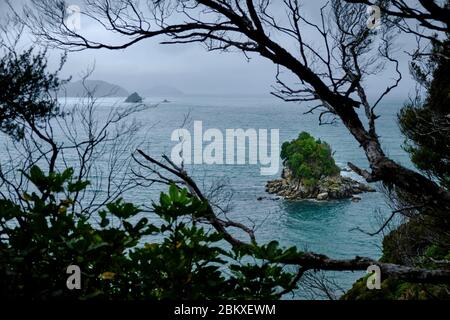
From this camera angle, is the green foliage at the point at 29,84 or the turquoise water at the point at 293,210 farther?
the turquoise water at the point at 293,210

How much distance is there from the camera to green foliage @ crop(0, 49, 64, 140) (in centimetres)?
592

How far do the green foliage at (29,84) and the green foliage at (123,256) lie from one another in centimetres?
476

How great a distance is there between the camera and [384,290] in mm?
11094

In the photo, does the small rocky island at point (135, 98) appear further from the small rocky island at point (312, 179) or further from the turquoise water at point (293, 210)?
the small rocky island at point (312, 179)

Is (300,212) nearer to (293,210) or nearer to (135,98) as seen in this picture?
(293,210)

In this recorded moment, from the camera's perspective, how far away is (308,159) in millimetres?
42469

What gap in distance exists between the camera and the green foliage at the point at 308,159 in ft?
131

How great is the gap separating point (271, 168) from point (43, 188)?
50.0 metres

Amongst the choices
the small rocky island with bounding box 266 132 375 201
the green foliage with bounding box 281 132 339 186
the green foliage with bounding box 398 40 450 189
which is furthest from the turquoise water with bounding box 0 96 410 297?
the green foliage with bounding box 398 40 450 189

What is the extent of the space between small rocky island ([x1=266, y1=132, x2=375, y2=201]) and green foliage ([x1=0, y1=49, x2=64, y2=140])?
34.4 m

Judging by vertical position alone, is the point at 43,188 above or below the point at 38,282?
above

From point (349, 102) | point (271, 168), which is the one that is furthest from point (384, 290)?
point (271, 168)

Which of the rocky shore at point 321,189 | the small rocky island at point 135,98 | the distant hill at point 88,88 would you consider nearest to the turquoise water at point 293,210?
the rocky shore at point 321,189
